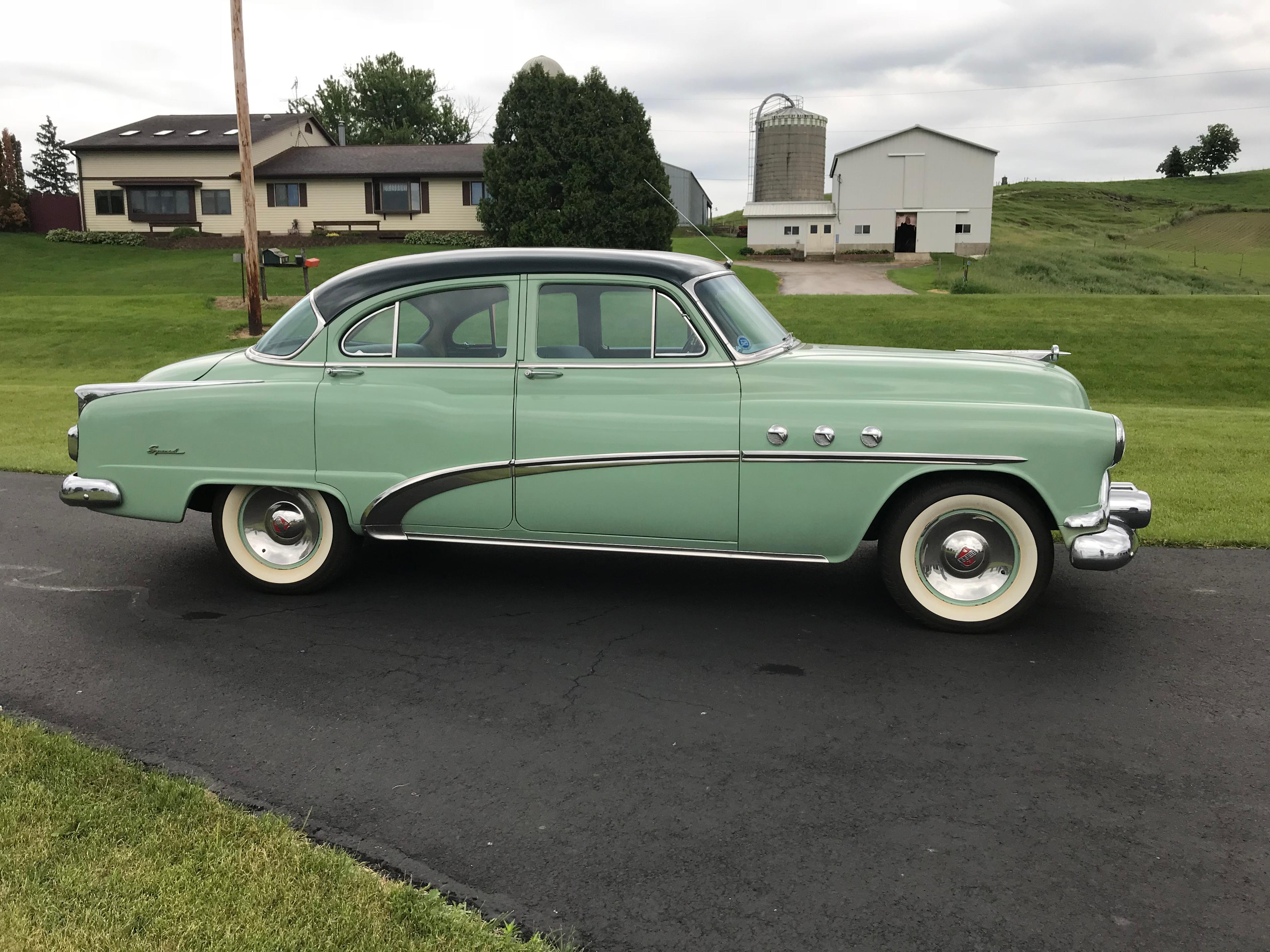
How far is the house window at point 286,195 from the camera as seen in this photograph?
48.1 m

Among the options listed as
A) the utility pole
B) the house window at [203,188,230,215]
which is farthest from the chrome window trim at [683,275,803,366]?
the house window at [203,188,230,215]

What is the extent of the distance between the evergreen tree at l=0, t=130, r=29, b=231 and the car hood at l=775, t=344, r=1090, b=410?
185 ft

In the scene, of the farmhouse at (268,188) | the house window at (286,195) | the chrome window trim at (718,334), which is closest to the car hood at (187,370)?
the chrome window trim at (718,334)

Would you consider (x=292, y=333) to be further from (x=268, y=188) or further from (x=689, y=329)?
(x=268, y=188)

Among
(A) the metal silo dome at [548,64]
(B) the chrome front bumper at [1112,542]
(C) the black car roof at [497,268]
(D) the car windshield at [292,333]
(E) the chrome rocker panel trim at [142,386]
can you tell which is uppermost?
(A) the metal silo dome at [548,64]

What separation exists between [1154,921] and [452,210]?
4831 centimetres

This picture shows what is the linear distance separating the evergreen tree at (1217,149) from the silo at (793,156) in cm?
6226

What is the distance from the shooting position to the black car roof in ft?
17.2

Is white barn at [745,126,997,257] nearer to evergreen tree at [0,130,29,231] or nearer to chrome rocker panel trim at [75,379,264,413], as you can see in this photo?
evergreen tree at [0,130,29,231]

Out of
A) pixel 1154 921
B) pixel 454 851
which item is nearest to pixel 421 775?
pixel 454 851

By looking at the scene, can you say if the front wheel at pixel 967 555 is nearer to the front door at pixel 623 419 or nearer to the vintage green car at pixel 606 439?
the vintage green car at pixel 606 439

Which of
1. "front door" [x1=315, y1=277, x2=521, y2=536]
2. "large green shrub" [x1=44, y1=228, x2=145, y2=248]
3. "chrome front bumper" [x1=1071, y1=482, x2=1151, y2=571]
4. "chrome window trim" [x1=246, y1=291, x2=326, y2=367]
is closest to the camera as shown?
"chrome front bumper" [x1=1071, y1=482, x2=1151, y2=571]

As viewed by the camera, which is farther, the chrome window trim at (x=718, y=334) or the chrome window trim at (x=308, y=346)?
the chrome window trim at (x=308, y=346)

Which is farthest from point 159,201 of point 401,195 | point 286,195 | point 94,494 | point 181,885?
point 181,885
